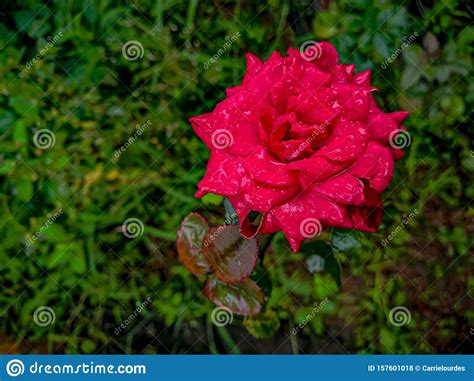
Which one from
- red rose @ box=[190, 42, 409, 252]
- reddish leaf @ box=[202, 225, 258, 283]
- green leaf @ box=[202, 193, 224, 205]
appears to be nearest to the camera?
red rose @ box=[190, 42, 409, 252]

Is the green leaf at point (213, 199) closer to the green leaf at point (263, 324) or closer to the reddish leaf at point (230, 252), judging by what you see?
the reddish leaf at point (230, 252)

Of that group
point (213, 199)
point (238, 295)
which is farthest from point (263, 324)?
point (213, 199)

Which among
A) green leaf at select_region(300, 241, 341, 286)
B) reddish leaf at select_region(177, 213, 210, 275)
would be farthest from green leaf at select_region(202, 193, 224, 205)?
green leaf at select_region(300, 241, 341, 286)

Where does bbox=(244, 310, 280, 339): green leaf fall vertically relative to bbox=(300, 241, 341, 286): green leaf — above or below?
below

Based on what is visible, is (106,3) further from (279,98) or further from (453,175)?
(453,175)

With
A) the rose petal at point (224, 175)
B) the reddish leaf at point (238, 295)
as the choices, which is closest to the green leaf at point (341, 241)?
the reddish leaf at point (238, 295)

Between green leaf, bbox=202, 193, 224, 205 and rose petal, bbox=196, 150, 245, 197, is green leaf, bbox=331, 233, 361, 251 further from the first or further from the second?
rose petal, bbox=196, 150, 245, 197
